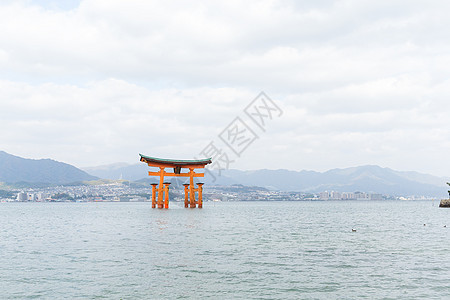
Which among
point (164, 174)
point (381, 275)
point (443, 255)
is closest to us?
point (381, 275)

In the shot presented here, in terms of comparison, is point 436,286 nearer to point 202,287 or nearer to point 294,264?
point 294,264

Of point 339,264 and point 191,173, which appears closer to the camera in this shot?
point 339,264

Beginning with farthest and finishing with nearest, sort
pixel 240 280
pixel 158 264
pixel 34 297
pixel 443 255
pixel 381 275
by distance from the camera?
pixel 443 255, pixel 158 264, pixel 381 275, pixel 240 280, pixel 34 297

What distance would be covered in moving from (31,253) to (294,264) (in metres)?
16.9

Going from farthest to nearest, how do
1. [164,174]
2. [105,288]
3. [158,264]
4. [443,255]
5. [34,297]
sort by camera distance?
[164,174] → [443,255] → [158,264] → [105,288] → [34,297]

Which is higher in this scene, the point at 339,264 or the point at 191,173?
the point at 191,173

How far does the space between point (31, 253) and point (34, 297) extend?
1213 centimetres

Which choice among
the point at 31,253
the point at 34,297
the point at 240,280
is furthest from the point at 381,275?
the point at 31,253

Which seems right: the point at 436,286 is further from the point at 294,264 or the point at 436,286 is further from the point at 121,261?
the point at 121,261

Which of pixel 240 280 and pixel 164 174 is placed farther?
pixel 164 174

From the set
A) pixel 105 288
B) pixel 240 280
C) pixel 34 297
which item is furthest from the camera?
pixel 240 280

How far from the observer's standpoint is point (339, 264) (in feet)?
72.0

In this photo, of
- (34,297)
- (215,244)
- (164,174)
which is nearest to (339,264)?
(215,244)

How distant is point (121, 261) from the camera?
22.8 metres
